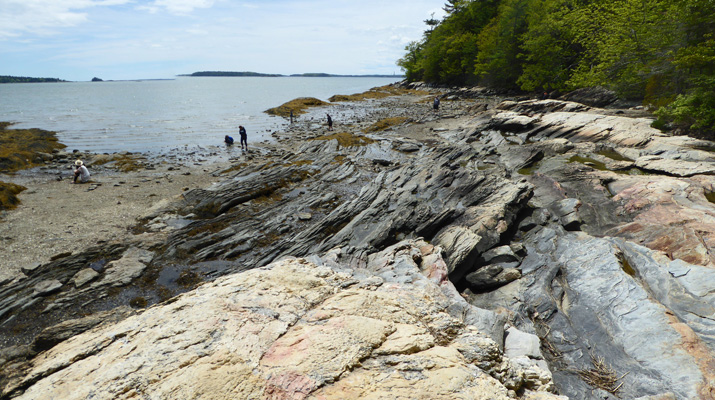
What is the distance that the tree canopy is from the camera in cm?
2458

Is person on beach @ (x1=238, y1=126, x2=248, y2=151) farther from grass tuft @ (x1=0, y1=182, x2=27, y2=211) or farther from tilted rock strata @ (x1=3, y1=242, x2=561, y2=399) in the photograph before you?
tilted rock strata @ (x1=3, y1=242, x2=561, y2=399)

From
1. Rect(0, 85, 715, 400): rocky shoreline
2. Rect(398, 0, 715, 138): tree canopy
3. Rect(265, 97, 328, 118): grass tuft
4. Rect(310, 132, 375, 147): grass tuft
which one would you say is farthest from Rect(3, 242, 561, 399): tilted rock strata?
Rect(265, 97, 328, 118): grass tuft

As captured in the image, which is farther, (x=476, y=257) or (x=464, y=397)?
(x=476, y=257)

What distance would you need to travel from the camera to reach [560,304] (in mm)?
10883

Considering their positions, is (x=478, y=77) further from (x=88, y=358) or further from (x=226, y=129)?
(x=88, y=358)

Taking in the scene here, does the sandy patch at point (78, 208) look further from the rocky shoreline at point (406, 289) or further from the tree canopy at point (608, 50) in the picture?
the tree canopy at point (608, 50)

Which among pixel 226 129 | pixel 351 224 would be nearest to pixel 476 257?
pixel 351 224

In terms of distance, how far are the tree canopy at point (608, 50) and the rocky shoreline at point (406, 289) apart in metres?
4.96

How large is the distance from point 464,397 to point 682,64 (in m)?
34.1

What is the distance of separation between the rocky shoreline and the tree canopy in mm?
4960

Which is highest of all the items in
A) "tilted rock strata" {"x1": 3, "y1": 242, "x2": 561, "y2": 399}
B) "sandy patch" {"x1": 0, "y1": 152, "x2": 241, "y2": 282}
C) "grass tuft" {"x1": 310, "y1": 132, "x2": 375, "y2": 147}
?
"grass tuft" {"x1": 310, "y1": 132, "x2": 375, "y2": 147}

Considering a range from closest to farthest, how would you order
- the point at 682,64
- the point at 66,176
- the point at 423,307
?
the point at 423,307 < the point at 682,64 < the point at 66,176

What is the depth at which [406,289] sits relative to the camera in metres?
8.16

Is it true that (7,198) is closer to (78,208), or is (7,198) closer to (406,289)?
(78,208)
